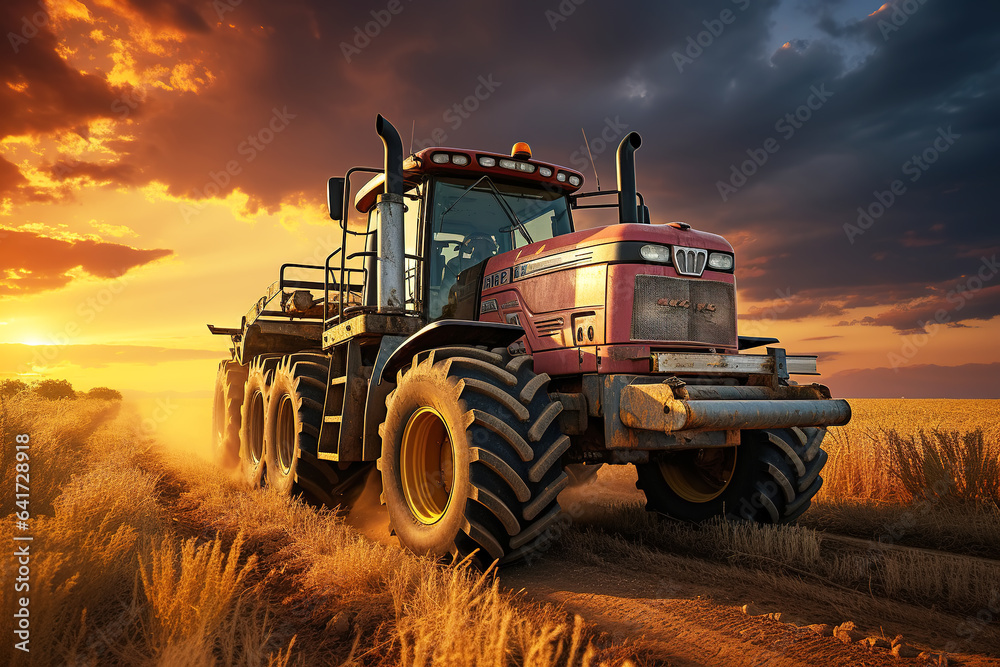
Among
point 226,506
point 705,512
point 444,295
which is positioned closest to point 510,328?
point 444,295

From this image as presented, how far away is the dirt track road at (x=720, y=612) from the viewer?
9.84 feet

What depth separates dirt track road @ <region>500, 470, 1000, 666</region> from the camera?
9.84 feet

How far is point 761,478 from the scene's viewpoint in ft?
17.4

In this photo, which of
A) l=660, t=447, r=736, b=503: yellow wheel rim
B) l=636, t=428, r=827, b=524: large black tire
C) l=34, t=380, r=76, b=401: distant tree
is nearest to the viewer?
l=636, t=428, r=827, b=524: large black tire

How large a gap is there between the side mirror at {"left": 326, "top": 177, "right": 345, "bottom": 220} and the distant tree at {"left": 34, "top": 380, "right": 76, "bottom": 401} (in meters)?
43.0

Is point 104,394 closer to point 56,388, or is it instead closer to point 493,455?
point 56,388

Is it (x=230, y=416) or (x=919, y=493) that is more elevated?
(x=230, y=416)

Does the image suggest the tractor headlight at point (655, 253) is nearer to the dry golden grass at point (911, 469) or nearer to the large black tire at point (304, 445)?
the large black tire at point (304, 445)

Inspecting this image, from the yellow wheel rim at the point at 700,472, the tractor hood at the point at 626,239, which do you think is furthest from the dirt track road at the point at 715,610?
the tractor hood at the point at 626,239

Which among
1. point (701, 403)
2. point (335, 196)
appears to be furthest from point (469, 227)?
point (701, 403)

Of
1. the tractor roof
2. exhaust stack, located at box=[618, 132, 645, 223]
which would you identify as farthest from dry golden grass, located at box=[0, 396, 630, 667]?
the tractor roof

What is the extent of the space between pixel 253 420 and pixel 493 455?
6544 millimetres

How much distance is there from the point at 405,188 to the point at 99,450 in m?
10.1

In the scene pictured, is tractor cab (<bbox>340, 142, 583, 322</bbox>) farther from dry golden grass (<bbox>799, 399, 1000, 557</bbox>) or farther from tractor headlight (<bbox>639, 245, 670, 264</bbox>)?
dry golden grass (<bbox>799, 399, 1000, 557</bbox>)
